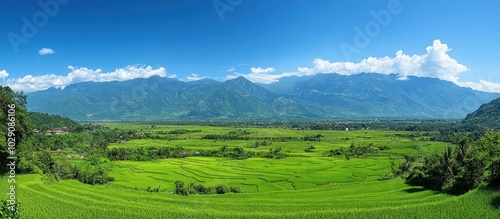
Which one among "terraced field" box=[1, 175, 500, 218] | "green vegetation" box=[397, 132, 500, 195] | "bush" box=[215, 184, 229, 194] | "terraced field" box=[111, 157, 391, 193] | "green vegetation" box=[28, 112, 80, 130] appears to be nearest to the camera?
"terraced field" box=[1, 175, 500, 218]

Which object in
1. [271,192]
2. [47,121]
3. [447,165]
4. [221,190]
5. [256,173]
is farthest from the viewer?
[47,121]

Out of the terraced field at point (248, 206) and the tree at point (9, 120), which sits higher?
the tree at point (9, 120)

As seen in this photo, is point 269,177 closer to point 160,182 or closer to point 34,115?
point 160,182

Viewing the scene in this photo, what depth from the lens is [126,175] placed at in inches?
2324

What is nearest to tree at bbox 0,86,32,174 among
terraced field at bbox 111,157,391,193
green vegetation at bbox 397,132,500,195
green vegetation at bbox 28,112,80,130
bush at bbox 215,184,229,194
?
terraced field at bbox 111,157,391,193

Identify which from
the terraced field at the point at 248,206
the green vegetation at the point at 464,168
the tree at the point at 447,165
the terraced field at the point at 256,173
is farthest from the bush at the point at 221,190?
the tree at the point at 447,165

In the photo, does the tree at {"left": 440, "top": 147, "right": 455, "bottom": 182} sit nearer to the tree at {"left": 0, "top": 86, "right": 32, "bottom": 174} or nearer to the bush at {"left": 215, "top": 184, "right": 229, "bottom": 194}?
the bush at {"left": 215, "top": 184, "right": 229, "bottom": 194}

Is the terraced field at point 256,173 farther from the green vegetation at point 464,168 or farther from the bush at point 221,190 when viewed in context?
the green vegetation at point 464,168

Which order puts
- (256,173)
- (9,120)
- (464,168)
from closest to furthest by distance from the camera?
(464,168) → (9,120) → (256,173)

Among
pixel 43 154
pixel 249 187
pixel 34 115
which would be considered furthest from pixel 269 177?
pixel 34 115

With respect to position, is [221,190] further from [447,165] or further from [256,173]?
[447,165]

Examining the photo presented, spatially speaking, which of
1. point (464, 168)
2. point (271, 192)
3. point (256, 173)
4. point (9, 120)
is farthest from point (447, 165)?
point (9, 120)

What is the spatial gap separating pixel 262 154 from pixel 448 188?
6110 centimetres

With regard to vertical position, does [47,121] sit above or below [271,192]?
above
